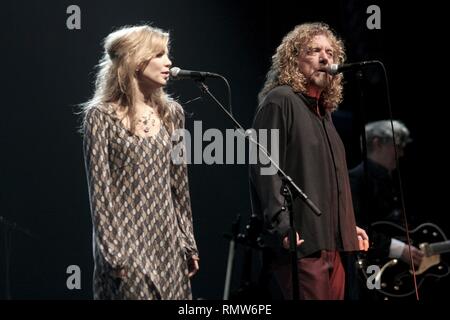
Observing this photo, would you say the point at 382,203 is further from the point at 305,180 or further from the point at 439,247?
the point at 305,180

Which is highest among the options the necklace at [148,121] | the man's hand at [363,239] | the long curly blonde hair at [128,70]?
the long curly blonde hair at [128,70]

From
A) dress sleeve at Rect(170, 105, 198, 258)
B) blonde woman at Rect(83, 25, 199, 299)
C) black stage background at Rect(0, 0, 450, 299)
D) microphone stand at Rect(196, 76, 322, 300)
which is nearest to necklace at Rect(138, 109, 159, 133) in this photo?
blonde woman at Rect(83, 25, 199, 299)

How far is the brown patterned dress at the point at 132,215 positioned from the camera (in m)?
3.25

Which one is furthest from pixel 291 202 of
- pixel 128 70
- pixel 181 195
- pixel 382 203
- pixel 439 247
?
pixel 439 247

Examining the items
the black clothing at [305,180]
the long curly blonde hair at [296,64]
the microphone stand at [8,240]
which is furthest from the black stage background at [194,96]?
the black clothing at [305,180]

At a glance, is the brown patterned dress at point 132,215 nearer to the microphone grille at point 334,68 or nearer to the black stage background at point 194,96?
the microphone grille at point 334,68

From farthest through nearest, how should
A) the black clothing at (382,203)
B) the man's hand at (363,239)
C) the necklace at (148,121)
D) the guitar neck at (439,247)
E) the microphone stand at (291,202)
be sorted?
the guitar neck at (439,247) < the black clothing at (382,203) < the man's hand at (363,239) < the necklace at (148,121) < the microphone stand at (291,202)

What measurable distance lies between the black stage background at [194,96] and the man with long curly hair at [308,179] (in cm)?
165

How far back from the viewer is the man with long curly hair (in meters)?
3.52

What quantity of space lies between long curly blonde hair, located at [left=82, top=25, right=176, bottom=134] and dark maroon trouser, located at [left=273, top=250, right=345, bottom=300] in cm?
84

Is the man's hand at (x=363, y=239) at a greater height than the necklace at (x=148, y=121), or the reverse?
the necklace at (x=148, y=121)

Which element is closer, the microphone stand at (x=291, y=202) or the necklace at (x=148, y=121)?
the microphone stand at (x=291, y=202)

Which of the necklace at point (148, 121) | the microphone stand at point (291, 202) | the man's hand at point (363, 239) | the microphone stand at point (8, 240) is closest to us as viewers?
the microphone stand at point (291, 202)
